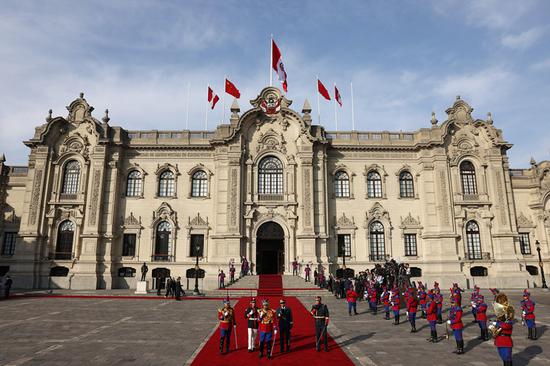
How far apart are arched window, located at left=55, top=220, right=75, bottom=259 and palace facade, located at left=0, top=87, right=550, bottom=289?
10 centimetres

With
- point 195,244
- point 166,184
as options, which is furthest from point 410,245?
point 166,184

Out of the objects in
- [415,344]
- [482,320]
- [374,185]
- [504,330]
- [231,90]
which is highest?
[231,90]

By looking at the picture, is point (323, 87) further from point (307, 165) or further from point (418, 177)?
point (418, 177)

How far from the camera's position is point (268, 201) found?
34.3 metres

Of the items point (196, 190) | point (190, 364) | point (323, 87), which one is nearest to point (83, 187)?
point (196, 190)

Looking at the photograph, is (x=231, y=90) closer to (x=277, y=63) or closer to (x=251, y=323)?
(x=277, y=63)

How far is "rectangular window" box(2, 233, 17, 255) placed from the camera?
114 feet

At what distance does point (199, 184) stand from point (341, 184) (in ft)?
43.7

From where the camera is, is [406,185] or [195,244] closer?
[195,244]

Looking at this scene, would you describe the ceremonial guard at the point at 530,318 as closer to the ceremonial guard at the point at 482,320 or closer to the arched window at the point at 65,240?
the ceremonial guard at the point at 482,320

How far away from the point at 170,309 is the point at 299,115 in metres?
21.1

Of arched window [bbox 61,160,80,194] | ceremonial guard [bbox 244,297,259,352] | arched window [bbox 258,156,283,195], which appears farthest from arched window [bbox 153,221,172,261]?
ceremonial guard [bbox 244,297,259,352]

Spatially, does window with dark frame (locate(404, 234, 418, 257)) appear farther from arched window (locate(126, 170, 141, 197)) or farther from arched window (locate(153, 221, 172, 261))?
arched window (locate(126, 170, 141, 197))

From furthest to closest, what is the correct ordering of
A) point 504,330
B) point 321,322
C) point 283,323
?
1. point 321,322
2. point 283,323
3. point 504,330
